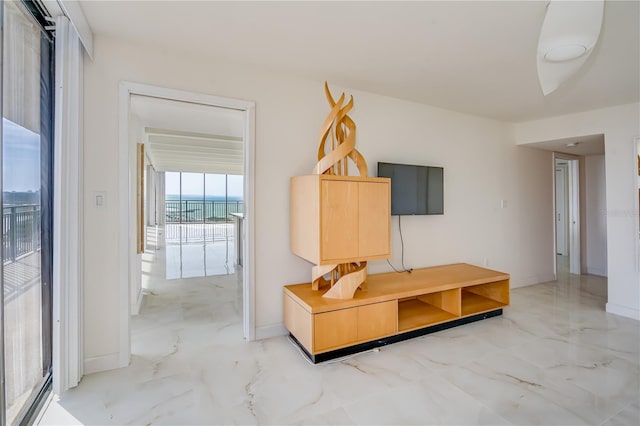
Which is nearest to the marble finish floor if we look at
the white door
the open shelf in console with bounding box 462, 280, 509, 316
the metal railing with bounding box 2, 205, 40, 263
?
the open shelf in console with bounding box 462, 280, 509, 316

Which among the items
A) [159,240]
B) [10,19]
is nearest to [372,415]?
[10,19]

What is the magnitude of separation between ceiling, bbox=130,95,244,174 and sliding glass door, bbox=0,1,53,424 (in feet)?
2.40

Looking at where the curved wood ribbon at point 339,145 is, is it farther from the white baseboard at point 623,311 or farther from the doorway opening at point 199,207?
the doorway opening at point 199,207

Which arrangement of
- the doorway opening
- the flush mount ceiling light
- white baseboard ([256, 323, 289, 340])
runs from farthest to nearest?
the doorway opening, white baseboard ([256, 323, 289, 340]), the flush mount ceiling light

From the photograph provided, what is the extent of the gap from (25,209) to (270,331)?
199 centimetres

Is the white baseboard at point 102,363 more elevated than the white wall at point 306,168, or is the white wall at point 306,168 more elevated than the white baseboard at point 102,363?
the white wall at point 306,168

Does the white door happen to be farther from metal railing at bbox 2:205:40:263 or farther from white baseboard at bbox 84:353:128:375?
metal railing at bbox 2:205:40:263

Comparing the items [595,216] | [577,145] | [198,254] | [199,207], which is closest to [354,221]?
[577,145]

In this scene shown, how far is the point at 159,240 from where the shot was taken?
9.32 m

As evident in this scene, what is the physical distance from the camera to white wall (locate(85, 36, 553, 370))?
2.33 metres

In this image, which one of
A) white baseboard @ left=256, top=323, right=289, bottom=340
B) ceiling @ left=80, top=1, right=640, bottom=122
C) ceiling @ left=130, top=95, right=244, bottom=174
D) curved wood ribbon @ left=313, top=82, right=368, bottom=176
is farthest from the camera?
ceiling @ left=130, top=95, right=244, bottom=174

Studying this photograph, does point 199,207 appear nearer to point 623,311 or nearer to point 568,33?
point 623,311

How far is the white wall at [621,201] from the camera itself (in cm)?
357

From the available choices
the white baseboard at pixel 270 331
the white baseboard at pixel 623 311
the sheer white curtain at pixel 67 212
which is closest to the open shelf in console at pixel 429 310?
the white baseboard at pixel 270 331
